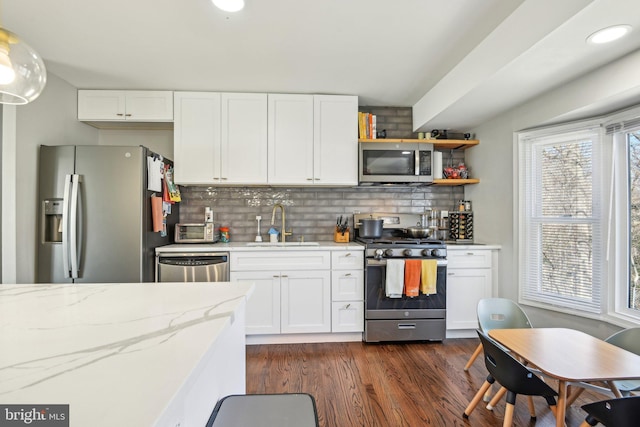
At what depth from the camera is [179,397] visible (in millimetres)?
567

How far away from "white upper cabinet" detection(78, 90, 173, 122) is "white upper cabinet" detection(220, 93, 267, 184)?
0.59 m

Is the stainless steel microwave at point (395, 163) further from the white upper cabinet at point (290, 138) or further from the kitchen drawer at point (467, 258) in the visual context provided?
the kitchen drawer at point (467, 258)

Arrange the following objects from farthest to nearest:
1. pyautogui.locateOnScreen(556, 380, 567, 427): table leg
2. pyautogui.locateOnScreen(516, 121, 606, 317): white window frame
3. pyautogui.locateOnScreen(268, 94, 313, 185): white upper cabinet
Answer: pyautogui.locateOnScreen(268, 94, 313, 185): white upper cabinet → pyautogui.locateOnScreen(516, 121, 606, 317): white window frame → pyautogui.locateOnScreen(556, 380, 567, 427): table leg

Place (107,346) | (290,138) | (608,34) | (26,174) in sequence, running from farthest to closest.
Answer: (290,138) → (26,174) → (608,34) → (107,346)

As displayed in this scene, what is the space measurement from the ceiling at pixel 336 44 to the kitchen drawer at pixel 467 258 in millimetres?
1355

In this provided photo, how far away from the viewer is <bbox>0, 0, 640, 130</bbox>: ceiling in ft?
6.00

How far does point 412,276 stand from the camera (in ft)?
9.51

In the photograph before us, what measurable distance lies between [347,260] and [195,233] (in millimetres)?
1631

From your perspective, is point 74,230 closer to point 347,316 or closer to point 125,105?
point 125,105

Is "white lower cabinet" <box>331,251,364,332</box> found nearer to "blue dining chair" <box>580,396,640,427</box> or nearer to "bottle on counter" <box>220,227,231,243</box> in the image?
"bottle on counter" <box>220,227,231,243</box>

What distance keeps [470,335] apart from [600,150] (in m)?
2.01

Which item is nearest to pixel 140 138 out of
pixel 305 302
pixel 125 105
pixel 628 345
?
pixel 125 105

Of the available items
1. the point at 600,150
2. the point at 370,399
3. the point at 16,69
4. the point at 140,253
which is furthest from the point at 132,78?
the point at 600,150

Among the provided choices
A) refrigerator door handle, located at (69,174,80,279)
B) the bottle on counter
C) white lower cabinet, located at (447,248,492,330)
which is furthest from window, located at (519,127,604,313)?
refrigerator door handle, located at (69,174,80,279)
